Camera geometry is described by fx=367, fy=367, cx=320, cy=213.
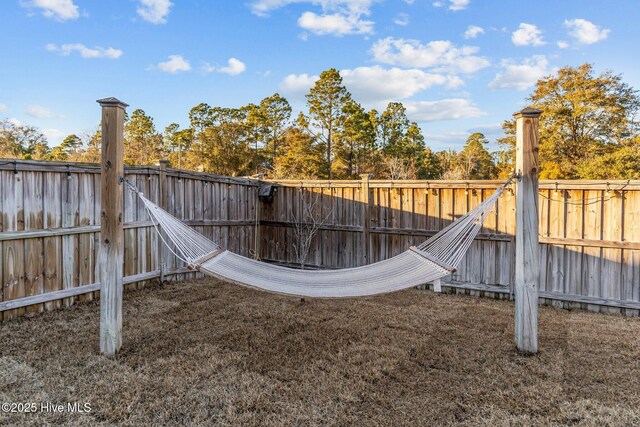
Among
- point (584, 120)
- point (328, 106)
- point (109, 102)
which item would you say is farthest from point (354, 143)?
point (109, 102)

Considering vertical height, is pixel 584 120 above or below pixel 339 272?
above

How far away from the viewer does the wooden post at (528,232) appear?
2.73m

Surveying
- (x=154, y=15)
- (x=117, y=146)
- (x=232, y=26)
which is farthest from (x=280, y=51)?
(x=117, y=146)

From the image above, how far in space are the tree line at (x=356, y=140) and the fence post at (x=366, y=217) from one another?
1026cm

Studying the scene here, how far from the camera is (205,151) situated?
20234mm

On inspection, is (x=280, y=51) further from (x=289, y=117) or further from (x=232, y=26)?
(x=289, y=117)

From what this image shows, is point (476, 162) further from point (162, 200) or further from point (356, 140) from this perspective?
point (162, 200)

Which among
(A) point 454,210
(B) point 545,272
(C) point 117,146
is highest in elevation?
(C) point 117,146

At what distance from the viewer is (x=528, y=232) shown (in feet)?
8.98

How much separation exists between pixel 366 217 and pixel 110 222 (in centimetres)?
356

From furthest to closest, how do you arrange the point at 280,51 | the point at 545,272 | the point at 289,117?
the point at 289,117
the point at 280,51
the point at 545,272

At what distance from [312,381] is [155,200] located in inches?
135

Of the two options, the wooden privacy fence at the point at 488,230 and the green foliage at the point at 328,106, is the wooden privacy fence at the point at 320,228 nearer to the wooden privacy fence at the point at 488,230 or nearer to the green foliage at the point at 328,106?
the wooden privacy fence at the point at 488,230

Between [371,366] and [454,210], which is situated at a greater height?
[454,210]
